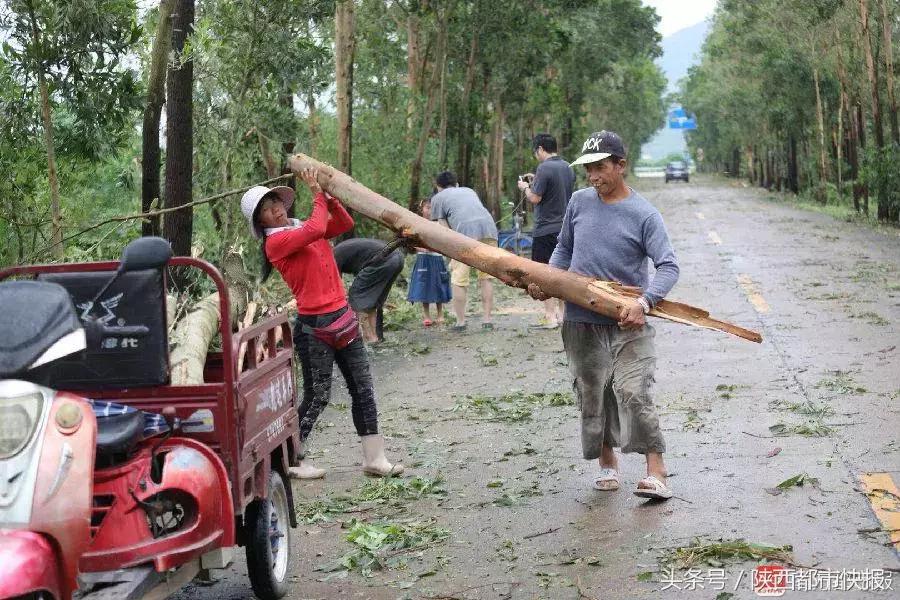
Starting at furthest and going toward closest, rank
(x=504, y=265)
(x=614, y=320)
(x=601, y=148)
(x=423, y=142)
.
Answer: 1. (x=423, y=142)
2. (x=504, y=265)
3. (x=614, y=320)
4. (x=601, y=148)

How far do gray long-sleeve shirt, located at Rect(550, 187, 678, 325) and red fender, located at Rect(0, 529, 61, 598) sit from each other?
3922 mm

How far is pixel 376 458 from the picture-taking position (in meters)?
8.41

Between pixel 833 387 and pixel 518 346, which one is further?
pixel 518 346

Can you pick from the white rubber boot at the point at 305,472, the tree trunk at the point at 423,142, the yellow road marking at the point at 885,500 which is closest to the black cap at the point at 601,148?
the yellow road marking at the point at 885,500

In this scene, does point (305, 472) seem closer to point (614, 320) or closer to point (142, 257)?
point (614, 320)

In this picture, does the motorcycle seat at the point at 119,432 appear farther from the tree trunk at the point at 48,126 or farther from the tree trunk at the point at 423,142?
the tree trunk at the point at 423,142

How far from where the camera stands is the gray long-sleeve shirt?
284 inches

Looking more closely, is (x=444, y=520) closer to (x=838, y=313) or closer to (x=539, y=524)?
(x=539, y=524)

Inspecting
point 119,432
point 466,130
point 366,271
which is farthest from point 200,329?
point 466,130

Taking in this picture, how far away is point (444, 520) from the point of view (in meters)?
7.16

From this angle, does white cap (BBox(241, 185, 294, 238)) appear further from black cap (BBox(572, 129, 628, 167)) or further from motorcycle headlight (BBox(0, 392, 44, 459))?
motorcycle headlight (BBox(0, 392, 44, 459))

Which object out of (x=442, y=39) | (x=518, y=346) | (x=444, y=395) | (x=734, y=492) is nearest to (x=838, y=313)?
(x=518, y=346)

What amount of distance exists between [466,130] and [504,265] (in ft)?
85.7

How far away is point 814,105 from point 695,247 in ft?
101
